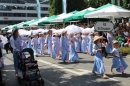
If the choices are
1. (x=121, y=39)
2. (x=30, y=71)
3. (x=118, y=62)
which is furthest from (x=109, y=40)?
(x=30, y=71)

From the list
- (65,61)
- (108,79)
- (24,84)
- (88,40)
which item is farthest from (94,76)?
(88,40)

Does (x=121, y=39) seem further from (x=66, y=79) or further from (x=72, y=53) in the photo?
(x=66, y=79)

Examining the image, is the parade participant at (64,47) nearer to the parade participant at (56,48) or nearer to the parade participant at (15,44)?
the parade participant at (56,48)

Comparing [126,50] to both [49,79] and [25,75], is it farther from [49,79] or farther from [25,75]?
[25,75]

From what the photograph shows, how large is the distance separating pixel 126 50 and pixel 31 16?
8390 centimetres

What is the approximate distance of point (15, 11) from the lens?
93.0 metres

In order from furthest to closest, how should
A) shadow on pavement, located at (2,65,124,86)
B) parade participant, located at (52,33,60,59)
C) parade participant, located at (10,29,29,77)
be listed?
parade participant, located at (52,33,60,59)
parade participant, located at (10,29,29,77)
shadow on pavement, located at (2,65,124,86)

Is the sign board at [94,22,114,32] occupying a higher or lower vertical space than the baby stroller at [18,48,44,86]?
higher

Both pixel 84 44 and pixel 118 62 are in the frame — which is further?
pixel 84 44

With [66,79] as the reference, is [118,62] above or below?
above

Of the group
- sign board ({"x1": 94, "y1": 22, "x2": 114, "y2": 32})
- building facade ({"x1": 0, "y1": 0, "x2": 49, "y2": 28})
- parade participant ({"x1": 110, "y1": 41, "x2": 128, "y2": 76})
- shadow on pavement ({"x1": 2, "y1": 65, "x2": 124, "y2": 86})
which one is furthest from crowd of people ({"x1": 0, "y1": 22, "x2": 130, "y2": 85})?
building facade ({"x1": 0, "y1": 0, "x2": 49, "y2": 28})

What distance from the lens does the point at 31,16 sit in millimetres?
96250

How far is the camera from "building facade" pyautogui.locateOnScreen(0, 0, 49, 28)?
90562 mm

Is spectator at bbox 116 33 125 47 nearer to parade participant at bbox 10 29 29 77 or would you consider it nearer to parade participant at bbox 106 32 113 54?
parade participant at bbox 106 32 113 54
